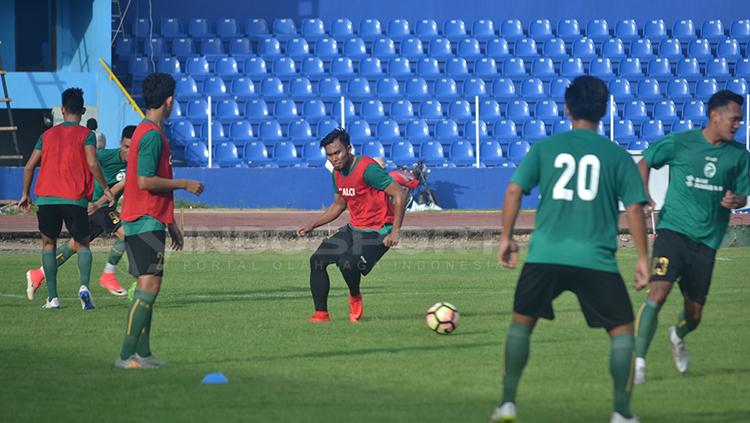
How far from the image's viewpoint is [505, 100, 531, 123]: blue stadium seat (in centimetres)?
3122

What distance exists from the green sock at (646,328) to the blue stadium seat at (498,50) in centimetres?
2494

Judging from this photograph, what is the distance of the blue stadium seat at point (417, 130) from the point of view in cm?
3044

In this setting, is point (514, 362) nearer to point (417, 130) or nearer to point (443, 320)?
point (443, 320)

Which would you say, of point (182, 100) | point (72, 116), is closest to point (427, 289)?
point (72, 116)

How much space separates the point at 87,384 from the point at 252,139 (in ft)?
73.3

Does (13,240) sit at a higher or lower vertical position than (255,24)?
lower

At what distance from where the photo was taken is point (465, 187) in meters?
29.3

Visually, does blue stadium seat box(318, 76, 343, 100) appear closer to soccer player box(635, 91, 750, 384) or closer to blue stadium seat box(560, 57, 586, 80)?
blue stadium seat box(560, 57, 586, 80)

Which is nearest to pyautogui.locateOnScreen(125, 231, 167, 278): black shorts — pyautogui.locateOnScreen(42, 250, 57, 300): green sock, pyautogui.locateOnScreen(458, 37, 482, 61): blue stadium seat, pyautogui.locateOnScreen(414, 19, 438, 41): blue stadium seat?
pyautogui.locateOnScreen(42, 250, 57, 300): green sock

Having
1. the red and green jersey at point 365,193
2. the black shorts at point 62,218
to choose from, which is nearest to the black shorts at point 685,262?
the red and green jersey at point 365,193

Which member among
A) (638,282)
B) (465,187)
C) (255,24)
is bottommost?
(465,187)

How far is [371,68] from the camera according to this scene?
3166cm

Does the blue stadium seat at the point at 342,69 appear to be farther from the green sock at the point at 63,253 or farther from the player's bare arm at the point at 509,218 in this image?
the player's bare arm at the point at 509,218

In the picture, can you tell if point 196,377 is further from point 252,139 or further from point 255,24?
point 255,24
